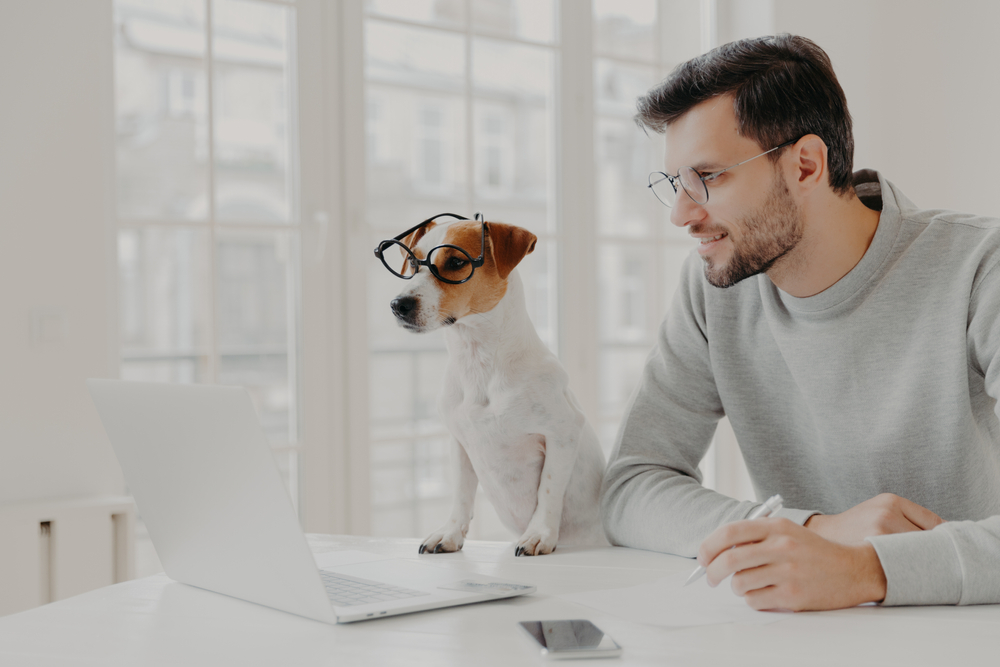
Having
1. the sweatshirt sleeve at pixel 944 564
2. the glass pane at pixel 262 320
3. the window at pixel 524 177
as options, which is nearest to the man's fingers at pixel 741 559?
the sweatshirt sleeve at pixel 944 564

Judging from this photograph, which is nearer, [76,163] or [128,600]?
[128,600]

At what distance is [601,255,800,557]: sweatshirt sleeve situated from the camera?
107cm

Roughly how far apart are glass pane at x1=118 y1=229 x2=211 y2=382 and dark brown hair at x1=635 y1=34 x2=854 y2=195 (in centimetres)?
152

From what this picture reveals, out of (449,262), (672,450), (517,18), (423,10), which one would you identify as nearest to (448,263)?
(449,262)

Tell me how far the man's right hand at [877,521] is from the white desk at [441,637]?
0.41 ft

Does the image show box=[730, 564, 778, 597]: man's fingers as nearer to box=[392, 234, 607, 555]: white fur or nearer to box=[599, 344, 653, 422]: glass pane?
box=[392, 234, 607, 555]: white fur

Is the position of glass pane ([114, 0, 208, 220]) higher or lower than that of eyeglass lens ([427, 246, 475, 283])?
higher

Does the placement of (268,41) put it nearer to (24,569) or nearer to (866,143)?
(24,569)

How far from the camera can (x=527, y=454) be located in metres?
1.16

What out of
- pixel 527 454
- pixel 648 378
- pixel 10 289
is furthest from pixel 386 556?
pixel 10 289

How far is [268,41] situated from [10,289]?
98 cm

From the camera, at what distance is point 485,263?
1121 millimetres

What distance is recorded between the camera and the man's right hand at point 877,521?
0.92 m

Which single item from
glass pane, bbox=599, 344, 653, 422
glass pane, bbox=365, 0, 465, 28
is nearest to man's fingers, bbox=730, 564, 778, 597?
glass pane, bbox=365, 0, 465, 28
